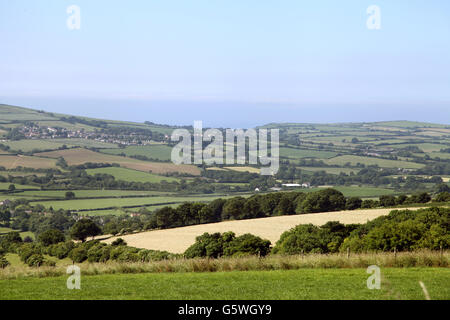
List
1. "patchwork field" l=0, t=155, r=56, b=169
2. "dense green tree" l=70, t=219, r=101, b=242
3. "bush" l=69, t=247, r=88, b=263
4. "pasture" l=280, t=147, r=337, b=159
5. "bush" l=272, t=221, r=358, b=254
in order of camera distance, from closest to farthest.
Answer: "bush" l=272, t=221, r=358, b=254 < "bush" l=69, t=247, r=88, b=263 < "dense green tree" l=70, t=219, r=101, b=242 < "patchwork field" l=0, t=155, r=56, b=169 < "pasture" l=280, t=147, r=337, b=159

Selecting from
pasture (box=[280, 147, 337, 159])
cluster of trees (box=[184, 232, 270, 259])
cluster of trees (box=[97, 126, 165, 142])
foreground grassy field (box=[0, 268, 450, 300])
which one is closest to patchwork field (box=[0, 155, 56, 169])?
cluster of trees (box=[97, 126, 165, 142])

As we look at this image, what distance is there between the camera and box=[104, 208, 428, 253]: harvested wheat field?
45031 millimetres

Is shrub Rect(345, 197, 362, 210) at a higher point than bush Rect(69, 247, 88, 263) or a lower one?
higher

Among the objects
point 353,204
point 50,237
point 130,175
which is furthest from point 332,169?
point 50,237

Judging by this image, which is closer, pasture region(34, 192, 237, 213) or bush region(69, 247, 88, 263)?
bush region(69, 247, 88, 263)

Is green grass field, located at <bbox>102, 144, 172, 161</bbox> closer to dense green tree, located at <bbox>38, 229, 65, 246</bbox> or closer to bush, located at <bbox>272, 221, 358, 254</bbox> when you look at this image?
dense green tree, located at <bbox>38, 229, 65, 246</bbox>

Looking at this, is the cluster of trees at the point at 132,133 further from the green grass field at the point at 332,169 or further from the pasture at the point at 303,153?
the green grass field at the point at 332,169

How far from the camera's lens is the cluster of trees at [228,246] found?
34781 mm

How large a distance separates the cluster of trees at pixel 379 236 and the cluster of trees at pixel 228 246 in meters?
1.10

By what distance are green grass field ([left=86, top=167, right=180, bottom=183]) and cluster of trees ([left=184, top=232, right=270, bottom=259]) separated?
6428 centimetres

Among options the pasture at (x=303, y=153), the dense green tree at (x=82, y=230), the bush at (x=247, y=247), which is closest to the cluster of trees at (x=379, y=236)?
the bush at (x=247, y=247)
